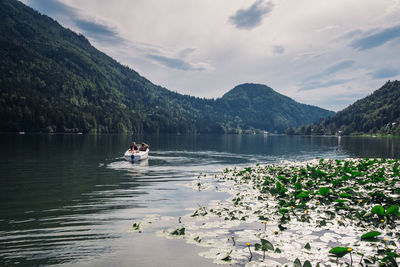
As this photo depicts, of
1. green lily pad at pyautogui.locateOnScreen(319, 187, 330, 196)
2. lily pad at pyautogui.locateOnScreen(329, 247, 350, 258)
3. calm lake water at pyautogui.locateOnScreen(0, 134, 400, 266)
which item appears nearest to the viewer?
lily pad at pyautogui.locateOnScreen(329, 247, 350, 258)

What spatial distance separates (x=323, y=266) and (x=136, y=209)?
12577 mm

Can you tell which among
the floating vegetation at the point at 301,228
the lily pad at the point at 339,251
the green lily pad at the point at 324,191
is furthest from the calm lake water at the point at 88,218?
the green lily pad at the point at 324,191

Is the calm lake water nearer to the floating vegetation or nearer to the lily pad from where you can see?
the floating vegetation

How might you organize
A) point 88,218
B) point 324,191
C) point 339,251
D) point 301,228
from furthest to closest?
point 324,191 < point 88,218 < point 301,228 < point 339,251

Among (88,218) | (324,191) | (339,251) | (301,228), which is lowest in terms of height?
(88,218)

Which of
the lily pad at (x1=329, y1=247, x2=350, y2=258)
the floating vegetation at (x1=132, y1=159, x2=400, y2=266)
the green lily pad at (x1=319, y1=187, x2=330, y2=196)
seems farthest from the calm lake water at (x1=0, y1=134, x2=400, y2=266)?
the green lily pad at (x1=319, y1=187, x2=330, y2=196)

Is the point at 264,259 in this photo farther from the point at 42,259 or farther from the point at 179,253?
the point at 42,259

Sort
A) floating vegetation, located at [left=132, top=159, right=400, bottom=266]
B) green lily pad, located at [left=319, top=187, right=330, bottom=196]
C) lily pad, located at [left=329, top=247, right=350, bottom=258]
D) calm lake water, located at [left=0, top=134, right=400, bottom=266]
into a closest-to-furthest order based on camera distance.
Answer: lily pad, located at [left=329, top=247, right=350, bottom=258] → floating vegetation, located at [left=132, top=159, right=400, bottom=266] → calm lake water, located at [left=0, top=134, right=400, bottom=266] → green lily pad, located at [left=319, top=187, right=330, bottom=196]

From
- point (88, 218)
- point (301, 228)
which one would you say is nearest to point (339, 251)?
point (301, 228)

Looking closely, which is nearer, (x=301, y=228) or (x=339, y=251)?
(x=339, y=251)

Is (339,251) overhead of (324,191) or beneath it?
beneath

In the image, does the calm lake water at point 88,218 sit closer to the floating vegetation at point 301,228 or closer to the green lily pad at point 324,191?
the floating vegetation at point 301,228

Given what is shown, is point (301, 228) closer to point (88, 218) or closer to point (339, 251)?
point (339, 251)

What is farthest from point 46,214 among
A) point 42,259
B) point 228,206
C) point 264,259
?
point 264,259
